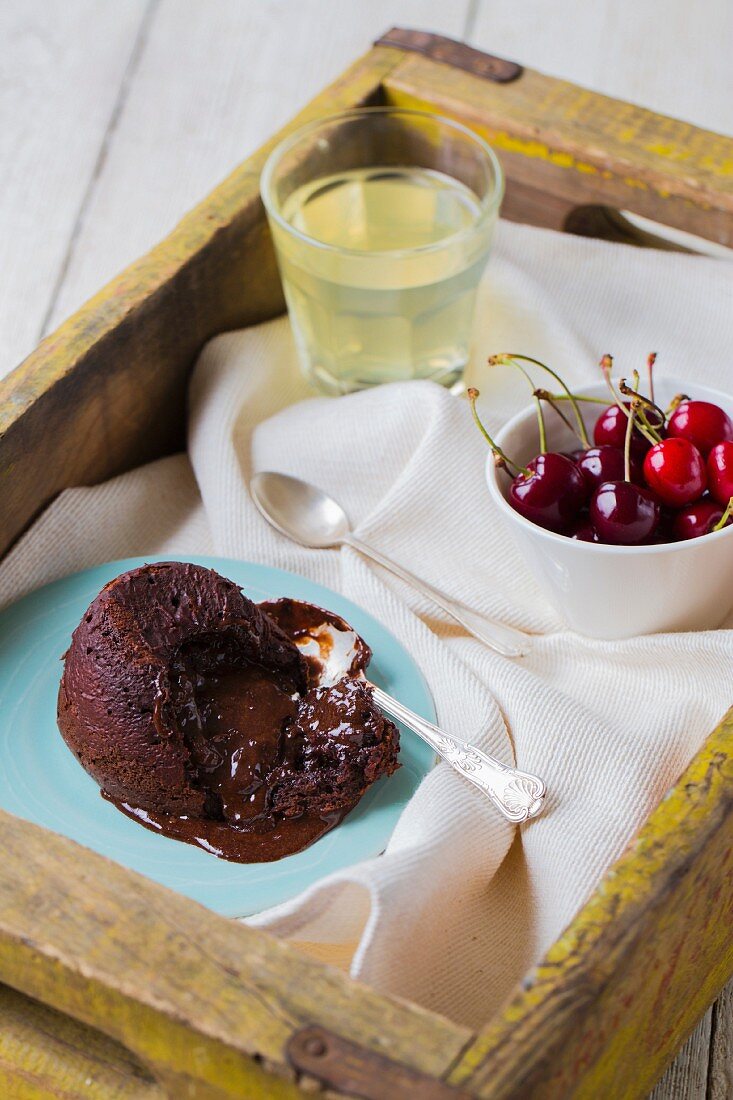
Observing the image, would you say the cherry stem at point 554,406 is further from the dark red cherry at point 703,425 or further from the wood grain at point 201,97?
the wood grain at point 201,97

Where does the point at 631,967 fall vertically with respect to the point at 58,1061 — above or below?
above

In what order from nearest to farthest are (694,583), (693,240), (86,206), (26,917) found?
(26,917), (694,583), (693,240), (86,206)

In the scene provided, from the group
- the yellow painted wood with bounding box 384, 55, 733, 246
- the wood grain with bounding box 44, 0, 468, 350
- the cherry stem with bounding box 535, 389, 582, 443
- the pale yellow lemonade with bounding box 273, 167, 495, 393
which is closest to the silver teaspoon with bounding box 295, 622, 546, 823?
the cherry stem with bounding box 535, 389, 582, 443

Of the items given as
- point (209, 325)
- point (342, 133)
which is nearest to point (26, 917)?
point (209, 325)

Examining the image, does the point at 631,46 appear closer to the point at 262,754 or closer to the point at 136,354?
the point at 136,354

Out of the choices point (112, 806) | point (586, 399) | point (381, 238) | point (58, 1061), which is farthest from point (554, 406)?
point (58, 1061)

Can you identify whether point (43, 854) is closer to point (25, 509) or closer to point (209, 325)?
point (25, 509)
